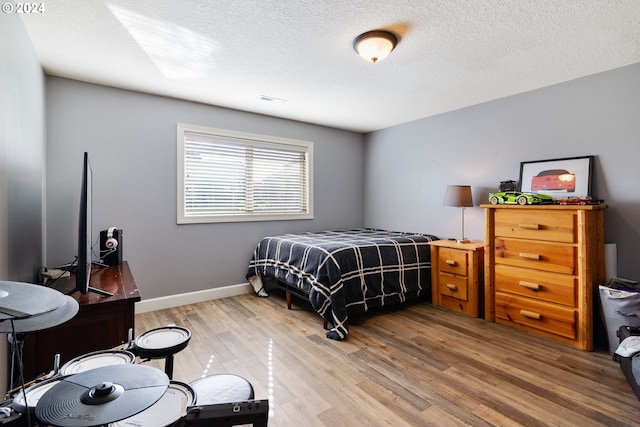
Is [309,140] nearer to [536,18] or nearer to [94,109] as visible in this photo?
[94,109]

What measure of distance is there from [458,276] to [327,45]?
2.47 m

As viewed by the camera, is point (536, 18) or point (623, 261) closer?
point (536, 18)

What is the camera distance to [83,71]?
266 centimetres

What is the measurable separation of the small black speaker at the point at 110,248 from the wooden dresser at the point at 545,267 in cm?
329

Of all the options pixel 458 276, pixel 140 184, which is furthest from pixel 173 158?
pixel 458 276

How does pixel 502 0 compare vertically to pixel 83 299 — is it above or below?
above

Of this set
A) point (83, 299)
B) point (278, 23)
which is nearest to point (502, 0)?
point (278, 23)

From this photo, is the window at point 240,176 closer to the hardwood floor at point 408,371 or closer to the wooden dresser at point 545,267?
the hardwood floor at point 408,371

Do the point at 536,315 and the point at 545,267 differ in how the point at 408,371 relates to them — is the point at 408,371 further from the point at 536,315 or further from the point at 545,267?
the point at 545,267

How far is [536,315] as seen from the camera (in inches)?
101

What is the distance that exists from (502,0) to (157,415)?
2450 mm

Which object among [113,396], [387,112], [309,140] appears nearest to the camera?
[113,396]

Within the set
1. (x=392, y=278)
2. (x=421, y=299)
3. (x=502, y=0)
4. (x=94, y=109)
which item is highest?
(x=502, y=0)

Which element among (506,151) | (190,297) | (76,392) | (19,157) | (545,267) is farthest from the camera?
(190,297)
